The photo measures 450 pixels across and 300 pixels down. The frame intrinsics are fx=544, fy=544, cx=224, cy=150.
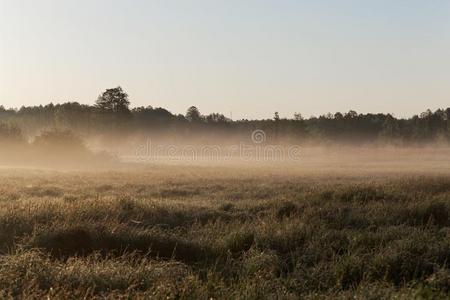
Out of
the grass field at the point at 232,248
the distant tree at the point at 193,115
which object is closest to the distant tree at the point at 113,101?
the distant tree at the point at 193,115

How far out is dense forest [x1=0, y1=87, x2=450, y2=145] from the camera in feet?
315

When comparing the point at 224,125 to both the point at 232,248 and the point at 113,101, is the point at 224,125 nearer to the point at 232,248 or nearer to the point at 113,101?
the point at 113,101

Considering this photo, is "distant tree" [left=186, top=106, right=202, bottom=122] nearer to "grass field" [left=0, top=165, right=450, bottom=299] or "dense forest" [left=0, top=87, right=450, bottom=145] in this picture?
"dense forest" [left=0, top=87, right=450, bottom=145]

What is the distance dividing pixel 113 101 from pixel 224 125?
5157 cm

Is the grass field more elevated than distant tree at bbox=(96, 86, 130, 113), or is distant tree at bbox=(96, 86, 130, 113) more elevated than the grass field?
distant tree at bbox=(96, 86, 130, 113)

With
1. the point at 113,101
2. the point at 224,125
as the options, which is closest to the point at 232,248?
the point at 113,101

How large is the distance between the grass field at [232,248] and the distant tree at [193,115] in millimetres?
130355

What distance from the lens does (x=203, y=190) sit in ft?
70.5

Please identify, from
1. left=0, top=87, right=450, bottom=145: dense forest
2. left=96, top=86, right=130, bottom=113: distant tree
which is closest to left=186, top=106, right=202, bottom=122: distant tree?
left=0, top=87, right=450, bottom=145: dense forest

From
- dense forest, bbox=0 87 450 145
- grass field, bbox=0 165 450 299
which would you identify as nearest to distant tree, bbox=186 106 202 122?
dense forest, bbox=0 87 450 145

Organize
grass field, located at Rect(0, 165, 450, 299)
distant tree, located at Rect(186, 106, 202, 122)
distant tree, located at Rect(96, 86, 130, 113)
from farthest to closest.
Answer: distant tree, located at Rect(186, 106, 202, 122) → distant tree, located at Rect(96, 86, 130, 113) → grass field, located at Rect(0, 165, 450, 299)

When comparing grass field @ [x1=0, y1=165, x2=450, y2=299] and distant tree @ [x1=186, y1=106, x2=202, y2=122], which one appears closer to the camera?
grass field @ [x1=0, y1=165, x2=450, y2=299]

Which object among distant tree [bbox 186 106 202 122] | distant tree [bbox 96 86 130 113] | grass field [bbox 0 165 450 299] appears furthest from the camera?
distant tree [bbox 186 106 202 122]

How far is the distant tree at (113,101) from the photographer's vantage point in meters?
94.9
